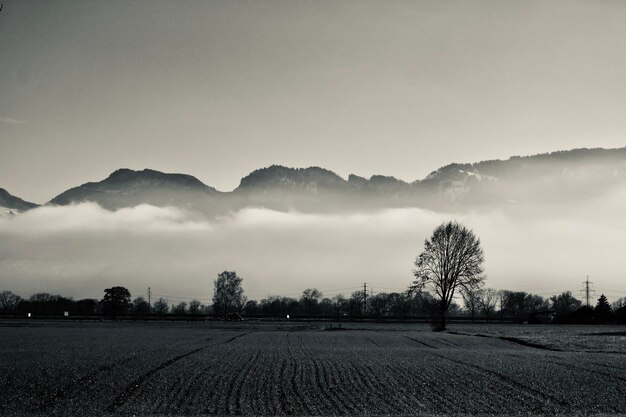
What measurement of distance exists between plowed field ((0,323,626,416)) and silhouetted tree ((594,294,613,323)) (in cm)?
10235

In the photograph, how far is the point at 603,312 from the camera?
144 m

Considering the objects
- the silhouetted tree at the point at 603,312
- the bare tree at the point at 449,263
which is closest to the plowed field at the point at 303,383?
the bare tree at the point at 449,263

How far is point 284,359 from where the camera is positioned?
141ft

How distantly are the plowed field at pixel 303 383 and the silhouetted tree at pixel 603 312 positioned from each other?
102355 mm

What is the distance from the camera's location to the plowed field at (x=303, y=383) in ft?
92.6

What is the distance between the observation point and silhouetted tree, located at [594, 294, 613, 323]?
141 metres

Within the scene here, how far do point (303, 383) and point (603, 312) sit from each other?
4997 inches

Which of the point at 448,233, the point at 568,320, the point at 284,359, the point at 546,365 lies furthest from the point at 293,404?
the point at 568,320

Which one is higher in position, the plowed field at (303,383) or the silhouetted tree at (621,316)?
the silhouetted tree at (621,316)

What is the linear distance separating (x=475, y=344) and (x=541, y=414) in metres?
35.9

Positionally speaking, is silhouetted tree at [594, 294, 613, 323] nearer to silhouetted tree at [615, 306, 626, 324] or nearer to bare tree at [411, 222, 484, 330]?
silhouetted tree at [615, 306, 626, 324]

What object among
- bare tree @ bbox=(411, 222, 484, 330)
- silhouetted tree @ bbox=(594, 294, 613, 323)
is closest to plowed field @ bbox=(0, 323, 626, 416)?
bare tree @ bbox=(411, 222, 484, 330)

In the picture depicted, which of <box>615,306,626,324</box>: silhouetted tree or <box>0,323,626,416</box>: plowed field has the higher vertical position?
<box>615,306,626,324</box>: silhouetted tree

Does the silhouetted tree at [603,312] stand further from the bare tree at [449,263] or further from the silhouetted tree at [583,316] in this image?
the bare tree at [449,263]
